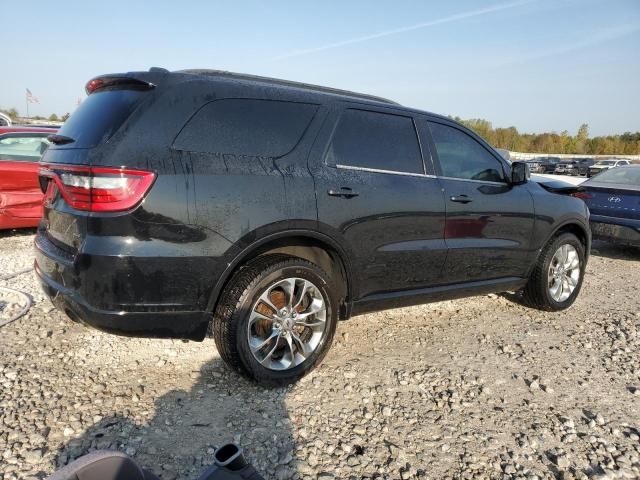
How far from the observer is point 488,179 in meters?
3.91

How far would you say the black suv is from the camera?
2375 mm

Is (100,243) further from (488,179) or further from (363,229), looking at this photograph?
(488,179)

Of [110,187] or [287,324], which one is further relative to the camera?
[287,324]

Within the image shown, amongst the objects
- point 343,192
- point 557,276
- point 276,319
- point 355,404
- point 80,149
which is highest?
point 80,149

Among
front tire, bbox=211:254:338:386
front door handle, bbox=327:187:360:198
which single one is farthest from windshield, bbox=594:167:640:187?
front tire, bbox=211:254:338:386

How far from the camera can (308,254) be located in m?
3.10

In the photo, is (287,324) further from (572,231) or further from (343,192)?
(572,231)

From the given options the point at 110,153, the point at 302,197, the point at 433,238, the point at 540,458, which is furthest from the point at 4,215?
the point at 540,458

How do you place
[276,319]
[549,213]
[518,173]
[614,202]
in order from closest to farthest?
[276,319]
[518,173]
[549,213]
[614,202]

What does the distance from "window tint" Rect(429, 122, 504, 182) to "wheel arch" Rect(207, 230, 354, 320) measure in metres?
1.19

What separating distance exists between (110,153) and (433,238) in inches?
89.2

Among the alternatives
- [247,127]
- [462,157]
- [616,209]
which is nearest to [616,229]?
[616,209]

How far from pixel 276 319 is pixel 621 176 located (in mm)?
7106

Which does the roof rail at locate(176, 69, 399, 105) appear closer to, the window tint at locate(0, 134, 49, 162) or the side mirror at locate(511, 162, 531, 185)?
the side mirror at locate(511, 162, 531, 185)
